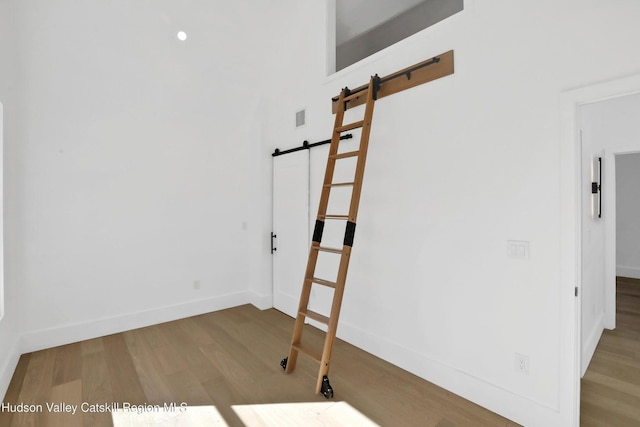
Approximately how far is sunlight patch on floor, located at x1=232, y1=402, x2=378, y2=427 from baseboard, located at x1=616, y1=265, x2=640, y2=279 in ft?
22.7

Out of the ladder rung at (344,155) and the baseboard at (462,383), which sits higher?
the ladder rung at (344,155)

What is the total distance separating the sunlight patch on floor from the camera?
2049 mm

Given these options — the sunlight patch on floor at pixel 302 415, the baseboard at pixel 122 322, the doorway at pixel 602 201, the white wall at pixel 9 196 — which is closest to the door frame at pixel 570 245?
the doorway at pixel 602 201

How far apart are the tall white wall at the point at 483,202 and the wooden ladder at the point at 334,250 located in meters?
0.26

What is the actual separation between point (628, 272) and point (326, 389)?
7.03m

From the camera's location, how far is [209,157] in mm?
4145

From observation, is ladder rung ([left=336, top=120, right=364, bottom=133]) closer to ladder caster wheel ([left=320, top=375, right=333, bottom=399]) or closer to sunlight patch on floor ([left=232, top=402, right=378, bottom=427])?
ladder caster wheel ([left=320, top=375, right=333, bottom=399])

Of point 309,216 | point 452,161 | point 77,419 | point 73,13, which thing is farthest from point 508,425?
point 73,13

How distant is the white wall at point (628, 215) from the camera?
603cm

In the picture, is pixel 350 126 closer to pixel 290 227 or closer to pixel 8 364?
pixel 290 227

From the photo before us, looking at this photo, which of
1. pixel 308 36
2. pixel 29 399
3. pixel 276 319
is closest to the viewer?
pixel 29 399

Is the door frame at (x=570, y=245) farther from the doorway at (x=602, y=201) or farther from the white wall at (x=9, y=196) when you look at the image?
the white wall at (x=9, y=196)

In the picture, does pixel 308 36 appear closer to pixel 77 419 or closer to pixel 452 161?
pixel 452 161

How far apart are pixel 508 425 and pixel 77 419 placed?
282cm
